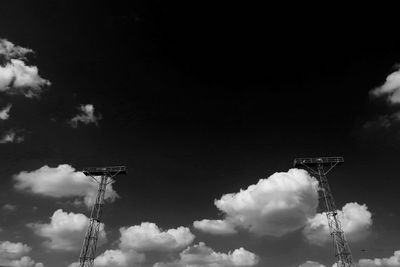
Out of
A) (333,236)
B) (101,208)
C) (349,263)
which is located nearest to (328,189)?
(333,236)

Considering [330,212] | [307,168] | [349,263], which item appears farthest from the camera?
[307,168]

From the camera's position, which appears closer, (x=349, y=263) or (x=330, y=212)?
(x=349, y=263)

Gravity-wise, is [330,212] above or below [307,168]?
below

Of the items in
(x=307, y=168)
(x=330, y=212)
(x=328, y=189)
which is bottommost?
(x=330, y=212)

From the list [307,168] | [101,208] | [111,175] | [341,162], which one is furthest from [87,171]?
[341,162]

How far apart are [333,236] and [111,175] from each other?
37.5 metres

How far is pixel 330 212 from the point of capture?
5703 centimetres

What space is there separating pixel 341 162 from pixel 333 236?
1389 cm

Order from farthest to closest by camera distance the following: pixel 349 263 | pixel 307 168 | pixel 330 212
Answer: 1. pixel 307 168
2. pixel 330 212
3. pixel 349 263

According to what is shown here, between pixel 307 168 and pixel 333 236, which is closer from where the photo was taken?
pixel 333 236

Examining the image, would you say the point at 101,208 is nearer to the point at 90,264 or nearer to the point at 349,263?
the point at 90,264

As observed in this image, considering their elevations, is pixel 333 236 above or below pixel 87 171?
below

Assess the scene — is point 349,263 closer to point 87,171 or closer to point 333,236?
point 333,236

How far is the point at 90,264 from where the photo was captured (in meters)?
54.9
